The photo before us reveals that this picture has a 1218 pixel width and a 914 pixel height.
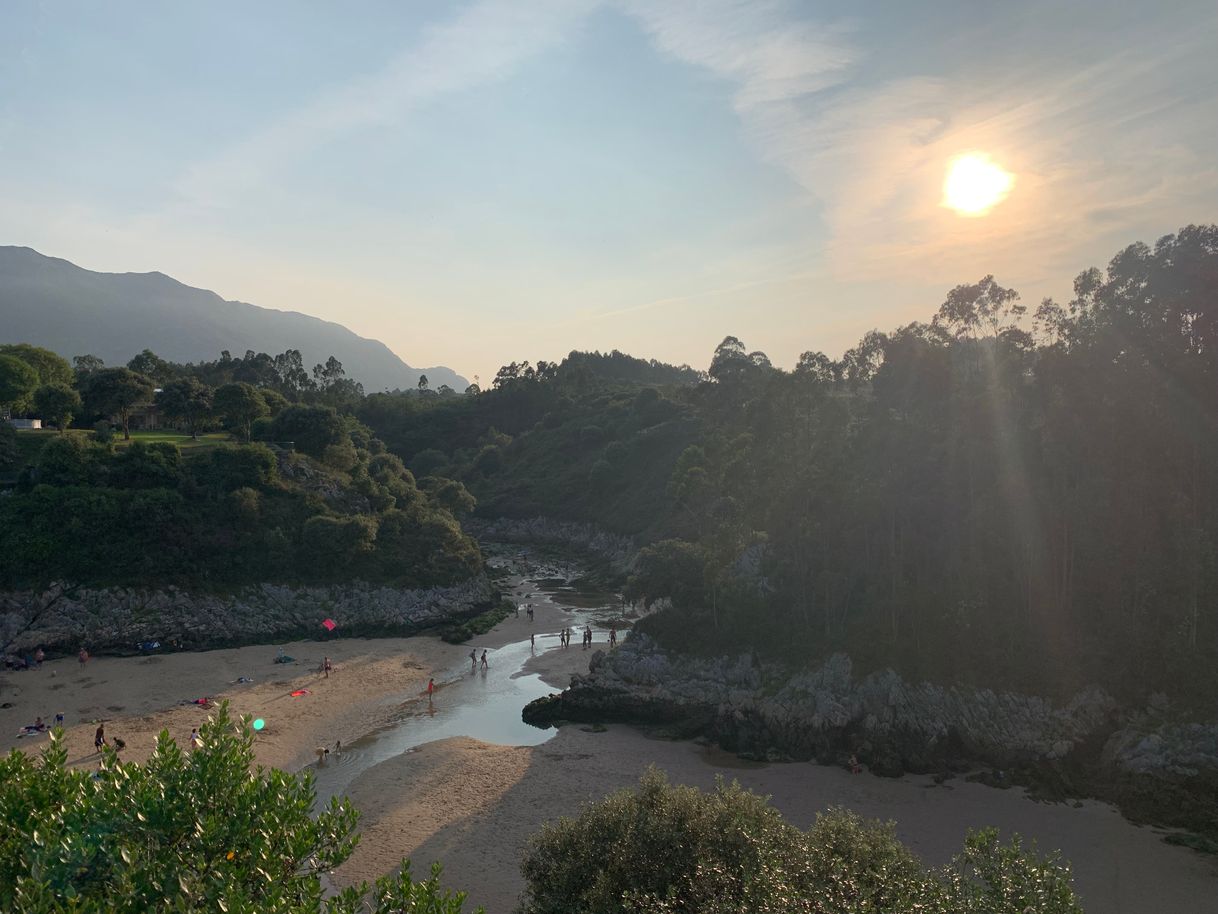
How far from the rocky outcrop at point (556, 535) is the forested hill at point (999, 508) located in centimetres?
3709

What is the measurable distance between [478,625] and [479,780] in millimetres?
24277

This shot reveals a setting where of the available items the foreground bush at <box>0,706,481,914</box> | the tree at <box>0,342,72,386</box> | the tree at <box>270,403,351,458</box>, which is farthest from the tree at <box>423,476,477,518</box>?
the foreground bush at <box>0,706,481,914</box>

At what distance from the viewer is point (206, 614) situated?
49.8 m

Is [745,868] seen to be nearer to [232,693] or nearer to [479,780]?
[479,780]

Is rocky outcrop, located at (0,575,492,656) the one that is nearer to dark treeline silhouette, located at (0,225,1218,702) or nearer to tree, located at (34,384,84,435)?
dark treeline silhouette, located at (0,225,1218,702)

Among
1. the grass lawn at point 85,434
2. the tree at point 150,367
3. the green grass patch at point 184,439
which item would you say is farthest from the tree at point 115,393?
the tree at point 150,367

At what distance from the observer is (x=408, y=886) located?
11023mm

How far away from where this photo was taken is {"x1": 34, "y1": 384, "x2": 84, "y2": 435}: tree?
6700cm

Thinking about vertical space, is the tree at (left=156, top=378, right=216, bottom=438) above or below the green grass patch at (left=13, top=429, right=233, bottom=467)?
above

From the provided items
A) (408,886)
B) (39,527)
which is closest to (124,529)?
(39,527)

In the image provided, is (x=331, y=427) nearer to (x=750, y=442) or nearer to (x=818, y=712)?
(x=750, y=442)

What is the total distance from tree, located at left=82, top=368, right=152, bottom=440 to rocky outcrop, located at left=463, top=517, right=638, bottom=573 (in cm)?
4377

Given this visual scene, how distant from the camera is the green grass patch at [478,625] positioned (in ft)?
170

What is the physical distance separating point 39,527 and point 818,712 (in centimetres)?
5271
